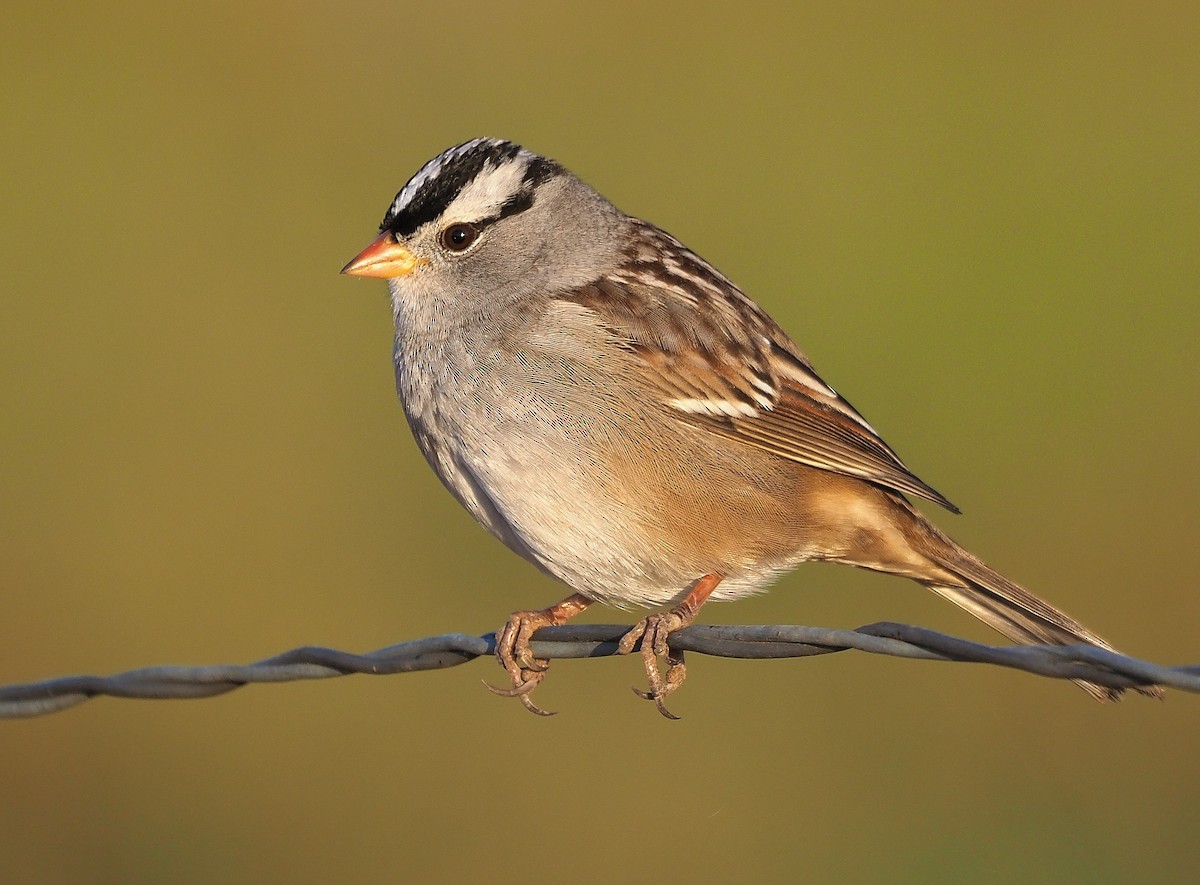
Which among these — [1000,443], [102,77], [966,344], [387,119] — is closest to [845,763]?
[1000,443]

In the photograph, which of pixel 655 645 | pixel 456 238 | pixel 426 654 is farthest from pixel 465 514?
pixel 426 654

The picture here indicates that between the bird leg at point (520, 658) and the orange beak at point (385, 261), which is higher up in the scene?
the orange beak at point (385, 261)

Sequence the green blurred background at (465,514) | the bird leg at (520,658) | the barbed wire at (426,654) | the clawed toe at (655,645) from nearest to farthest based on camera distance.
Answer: the barbed wire at (426,654), the clawed toe at (655,645), the bird leg at (520,658), the green blurred background at (465,514)

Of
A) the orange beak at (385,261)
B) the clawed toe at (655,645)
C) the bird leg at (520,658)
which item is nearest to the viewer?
the clawed toe at (655,645)

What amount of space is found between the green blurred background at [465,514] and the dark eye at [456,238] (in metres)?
2.88

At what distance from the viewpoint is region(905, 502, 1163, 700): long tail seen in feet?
15.6

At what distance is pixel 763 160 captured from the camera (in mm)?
11734

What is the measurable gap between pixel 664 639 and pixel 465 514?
5.44m

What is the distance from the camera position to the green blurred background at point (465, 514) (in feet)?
23.9

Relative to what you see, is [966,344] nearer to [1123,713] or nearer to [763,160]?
[763,160]

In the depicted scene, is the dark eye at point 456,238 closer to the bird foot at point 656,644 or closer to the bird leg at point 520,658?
the bird leg at point 520,658

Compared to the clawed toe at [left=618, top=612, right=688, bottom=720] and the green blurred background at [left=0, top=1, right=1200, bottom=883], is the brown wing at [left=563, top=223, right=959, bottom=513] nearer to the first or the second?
the clawed toe at [left=618, top=612, right=688, bottom=720]

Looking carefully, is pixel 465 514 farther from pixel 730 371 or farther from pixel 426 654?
pixel 426 654

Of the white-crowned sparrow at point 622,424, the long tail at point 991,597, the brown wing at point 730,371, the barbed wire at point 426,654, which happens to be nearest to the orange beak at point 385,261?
the white-crowned sparrow at point 622,424
